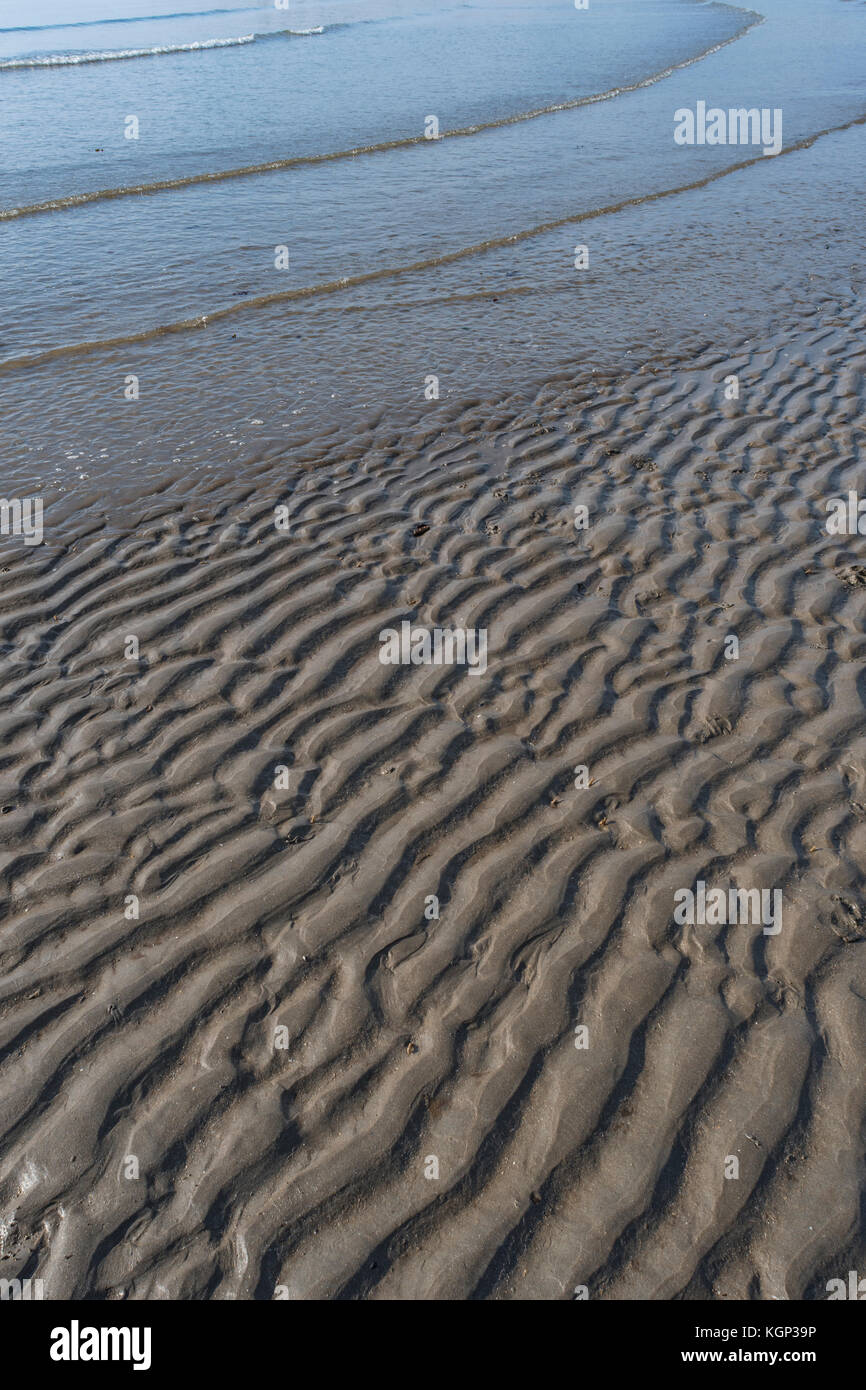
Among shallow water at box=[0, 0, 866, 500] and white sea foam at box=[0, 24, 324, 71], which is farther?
white sea foam at box=[0, 24, 324, 71]

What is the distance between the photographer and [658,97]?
25.2 m

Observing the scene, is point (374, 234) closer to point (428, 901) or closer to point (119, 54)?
point (428, 901)

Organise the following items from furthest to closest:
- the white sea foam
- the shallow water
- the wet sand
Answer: the white sea foam, the shallow water, the wet sand

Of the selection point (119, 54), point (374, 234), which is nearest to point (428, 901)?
point (374, 234)

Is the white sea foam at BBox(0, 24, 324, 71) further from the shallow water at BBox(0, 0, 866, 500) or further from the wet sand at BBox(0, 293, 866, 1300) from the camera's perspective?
the wet sand at BBox(0, 293, 866, 1300)

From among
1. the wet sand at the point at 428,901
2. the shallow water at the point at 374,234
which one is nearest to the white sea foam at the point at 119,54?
the shallow water at the point at 374,234

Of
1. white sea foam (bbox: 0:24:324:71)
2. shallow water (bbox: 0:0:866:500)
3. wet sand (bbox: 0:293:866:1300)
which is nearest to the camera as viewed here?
wet sand (bbox: 0:293:866:1300)

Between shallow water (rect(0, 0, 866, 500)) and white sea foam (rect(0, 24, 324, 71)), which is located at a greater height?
white sea foam (rect(0, 24, 324, 71))

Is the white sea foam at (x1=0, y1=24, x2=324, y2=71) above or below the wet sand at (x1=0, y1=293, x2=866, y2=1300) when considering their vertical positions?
above

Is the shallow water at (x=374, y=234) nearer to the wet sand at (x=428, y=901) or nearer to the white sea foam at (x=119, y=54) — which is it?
the wet sand at (x=428, y=901)

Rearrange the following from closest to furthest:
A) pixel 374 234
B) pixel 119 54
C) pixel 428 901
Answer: pixel 428 901, pixel 374 234, pixel 119 54

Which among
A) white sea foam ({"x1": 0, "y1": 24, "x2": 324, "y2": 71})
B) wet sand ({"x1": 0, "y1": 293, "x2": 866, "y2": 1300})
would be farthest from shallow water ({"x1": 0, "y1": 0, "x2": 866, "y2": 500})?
white sea foam ({"x1": 0, "y1": 24, "x2": 324, "y2": 71})

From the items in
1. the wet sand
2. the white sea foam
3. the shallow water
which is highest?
the white sea foam

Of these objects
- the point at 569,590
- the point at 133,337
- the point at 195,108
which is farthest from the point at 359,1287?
the point at 195,108
